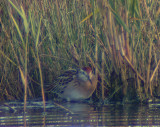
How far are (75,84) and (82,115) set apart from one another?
1647mm

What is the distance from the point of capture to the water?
4.12 m

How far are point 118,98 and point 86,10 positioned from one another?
1475 mm

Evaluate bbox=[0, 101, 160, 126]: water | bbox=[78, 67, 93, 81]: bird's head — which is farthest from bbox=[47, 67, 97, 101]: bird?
bbox=[0, 101, 160, 126]: water

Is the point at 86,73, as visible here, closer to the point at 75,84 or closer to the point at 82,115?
the point at 75,84

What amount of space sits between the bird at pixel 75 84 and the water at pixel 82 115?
0.49 meters

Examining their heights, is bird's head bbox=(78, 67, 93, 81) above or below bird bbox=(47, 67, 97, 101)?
above

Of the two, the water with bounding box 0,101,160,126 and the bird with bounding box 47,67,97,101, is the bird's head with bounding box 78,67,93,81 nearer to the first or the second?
the bird with bounding box 47,67,97,101

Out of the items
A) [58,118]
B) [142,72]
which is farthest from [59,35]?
[58,118]

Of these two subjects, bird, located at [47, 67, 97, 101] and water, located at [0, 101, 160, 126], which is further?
bird, located at [47, 67, 97, 101]

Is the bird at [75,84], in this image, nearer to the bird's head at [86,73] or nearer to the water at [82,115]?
the bird's head at [86,73]

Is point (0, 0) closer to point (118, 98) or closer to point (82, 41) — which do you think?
point (82, 41)

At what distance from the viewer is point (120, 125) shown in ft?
12.8

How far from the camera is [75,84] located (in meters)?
6.20

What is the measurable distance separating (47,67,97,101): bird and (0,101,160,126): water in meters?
0.49
